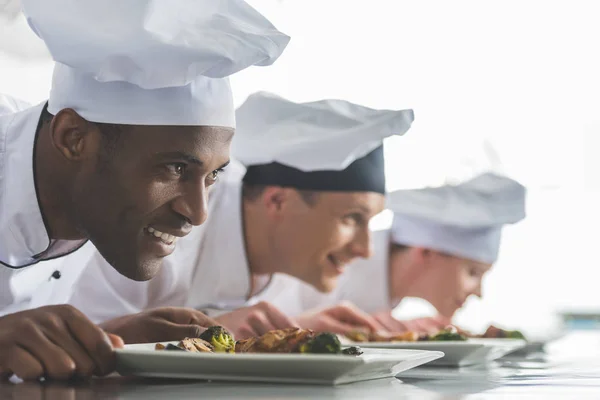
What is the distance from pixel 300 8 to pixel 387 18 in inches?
27.8

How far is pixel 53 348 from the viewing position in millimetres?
999

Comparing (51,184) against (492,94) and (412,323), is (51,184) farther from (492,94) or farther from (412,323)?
(492,94)

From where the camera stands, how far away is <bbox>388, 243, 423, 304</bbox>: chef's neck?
12.7 ft

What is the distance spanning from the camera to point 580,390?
1.04m

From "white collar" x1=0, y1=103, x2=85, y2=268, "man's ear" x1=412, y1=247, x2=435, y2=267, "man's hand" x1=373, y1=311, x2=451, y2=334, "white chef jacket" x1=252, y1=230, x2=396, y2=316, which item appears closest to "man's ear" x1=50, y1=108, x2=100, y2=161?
"white collar" x1=0, y1=103, x2=85, y2=268

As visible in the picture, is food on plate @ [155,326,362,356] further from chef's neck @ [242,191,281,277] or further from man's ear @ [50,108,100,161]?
chef's neck @ [242,191,281,277]

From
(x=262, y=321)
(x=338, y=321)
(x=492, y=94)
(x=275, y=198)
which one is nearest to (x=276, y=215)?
(x=275, y=198)

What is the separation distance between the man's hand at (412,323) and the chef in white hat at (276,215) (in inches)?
16.1

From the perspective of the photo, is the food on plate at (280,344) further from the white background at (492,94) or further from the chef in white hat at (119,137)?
the white background at (492,94)

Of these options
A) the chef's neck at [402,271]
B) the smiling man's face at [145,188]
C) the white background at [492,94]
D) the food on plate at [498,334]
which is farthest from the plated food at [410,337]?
the chef's neck at [402,271]

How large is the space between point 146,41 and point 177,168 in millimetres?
208

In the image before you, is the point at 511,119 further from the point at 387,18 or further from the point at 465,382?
the point at 465,382

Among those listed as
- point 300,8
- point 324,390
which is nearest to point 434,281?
point 300,8

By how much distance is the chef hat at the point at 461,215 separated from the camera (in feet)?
11.1
